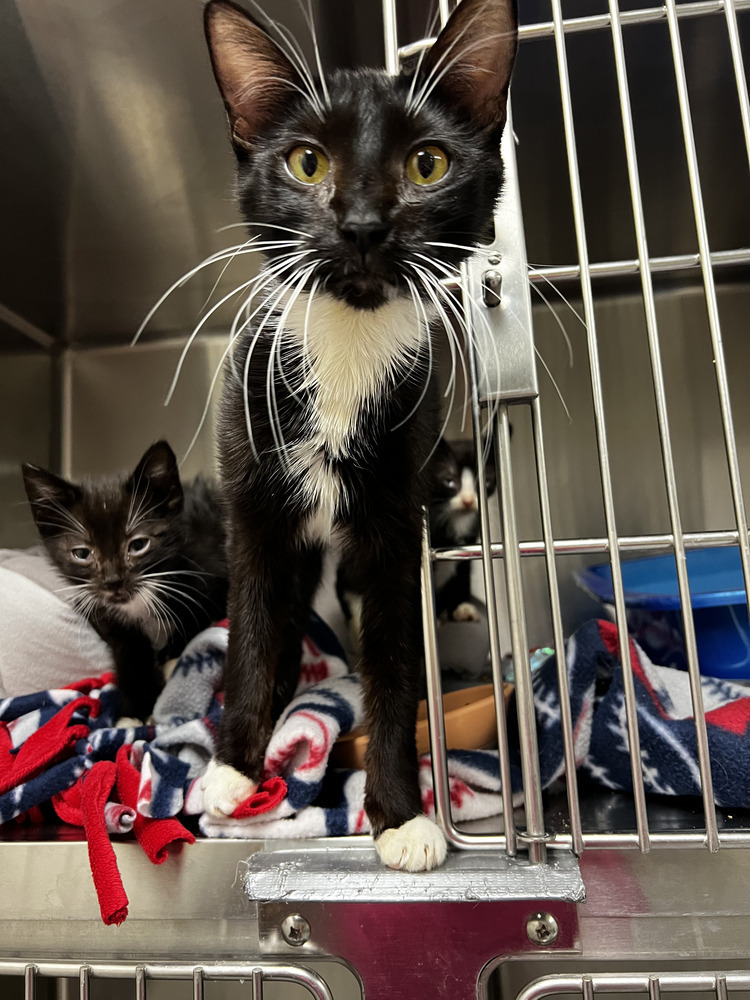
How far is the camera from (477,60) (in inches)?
24.9

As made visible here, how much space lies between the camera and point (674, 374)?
1.22 m

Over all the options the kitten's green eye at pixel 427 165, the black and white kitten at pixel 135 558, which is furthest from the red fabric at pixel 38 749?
the kitten's green eye at pixel 427 165

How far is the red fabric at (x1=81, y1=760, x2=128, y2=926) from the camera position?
55 centimetres

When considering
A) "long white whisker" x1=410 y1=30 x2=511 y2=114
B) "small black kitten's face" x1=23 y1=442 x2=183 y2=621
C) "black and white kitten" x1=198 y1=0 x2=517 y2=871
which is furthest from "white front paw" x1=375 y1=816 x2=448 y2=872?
"long white whisker" x1=410 y1=30 x2=511 y2=114

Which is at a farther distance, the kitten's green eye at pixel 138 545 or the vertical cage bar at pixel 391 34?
the kitten's green eye at pixel 138 545

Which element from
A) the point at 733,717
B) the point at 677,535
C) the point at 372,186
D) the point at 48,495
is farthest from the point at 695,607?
the point at 48,495

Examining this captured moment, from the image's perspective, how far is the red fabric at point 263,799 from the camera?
1.97ft

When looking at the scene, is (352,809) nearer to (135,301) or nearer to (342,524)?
(342,524)

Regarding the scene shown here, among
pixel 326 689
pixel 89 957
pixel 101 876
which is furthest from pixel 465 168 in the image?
pixel 89 957

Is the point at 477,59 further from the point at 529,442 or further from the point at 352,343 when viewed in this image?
the point at 529,442

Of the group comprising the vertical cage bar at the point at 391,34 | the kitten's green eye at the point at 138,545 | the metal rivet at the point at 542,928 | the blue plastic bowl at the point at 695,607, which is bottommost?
the metal rivet at the point at 542,928

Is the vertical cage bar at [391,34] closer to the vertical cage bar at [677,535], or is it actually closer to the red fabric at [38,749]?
the vertical cage bar at [677,535]

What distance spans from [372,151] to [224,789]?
600 millimetres

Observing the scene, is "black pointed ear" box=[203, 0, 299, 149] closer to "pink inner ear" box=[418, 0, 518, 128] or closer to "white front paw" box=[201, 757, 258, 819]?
"pink inner ear" box=[418, 0, 518, 128]
